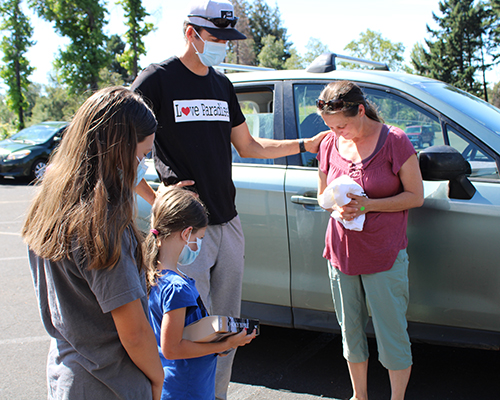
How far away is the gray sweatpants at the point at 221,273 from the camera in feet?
7.78

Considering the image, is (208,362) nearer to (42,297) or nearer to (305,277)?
(42,297)

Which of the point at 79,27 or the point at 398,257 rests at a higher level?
the point at 79,27

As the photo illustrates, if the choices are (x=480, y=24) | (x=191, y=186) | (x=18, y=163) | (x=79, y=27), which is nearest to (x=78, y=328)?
(x=191, y=186)

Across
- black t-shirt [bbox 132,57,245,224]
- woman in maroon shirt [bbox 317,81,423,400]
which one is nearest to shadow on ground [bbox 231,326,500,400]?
woman in maroon shirt [bbox 317,81,423,400]

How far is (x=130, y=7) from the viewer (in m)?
19.9

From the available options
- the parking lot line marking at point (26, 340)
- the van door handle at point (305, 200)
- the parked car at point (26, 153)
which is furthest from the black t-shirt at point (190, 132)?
the parked car at point (26, 153)

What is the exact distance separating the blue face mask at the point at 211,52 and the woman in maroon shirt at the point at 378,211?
57 centimetres

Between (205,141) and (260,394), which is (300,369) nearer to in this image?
(260,394)

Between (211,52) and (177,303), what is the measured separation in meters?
1.35

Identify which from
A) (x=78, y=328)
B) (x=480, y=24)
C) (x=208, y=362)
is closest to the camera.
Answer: (x=78, y=328)

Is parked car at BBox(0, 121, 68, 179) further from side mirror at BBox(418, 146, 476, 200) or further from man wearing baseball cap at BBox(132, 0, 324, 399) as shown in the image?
side mirror at BBox(418, 146, 476, 200)

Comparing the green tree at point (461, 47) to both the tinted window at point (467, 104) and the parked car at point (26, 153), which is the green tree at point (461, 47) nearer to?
the parked car at point (26, 153)

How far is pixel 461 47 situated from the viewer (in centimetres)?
4775

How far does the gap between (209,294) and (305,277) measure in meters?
0.63
